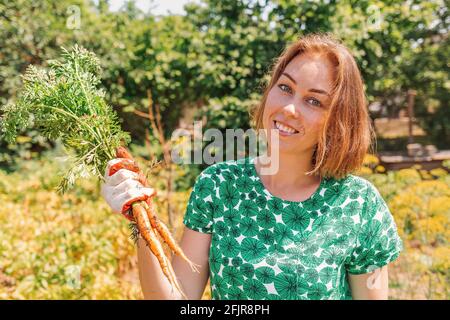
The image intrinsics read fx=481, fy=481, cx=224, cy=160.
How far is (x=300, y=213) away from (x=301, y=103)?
307 mm

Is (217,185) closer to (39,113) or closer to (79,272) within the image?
(39,113)

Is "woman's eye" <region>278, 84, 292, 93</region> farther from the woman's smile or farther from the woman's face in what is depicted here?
the woman's smile

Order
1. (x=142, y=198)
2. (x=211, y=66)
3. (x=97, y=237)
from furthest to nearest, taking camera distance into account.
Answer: (x=211, y=66)
(x=97, y=237)
(x=142, y=198)

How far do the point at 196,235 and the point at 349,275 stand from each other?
0.45m

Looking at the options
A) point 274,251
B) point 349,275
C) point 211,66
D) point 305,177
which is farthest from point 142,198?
point 211,66

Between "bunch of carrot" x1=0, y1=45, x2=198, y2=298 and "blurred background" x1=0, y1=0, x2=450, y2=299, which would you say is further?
"blurred background" x1=0, y1=0, x2=450, y2=299

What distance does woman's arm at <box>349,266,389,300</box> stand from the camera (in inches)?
52.1

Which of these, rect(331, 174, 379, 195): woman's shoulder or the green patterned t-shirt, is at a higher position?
rect(331, 174, 379, 195): woman's shoulder

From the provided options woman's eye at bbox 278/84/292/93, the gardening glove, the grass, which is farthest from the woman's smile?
the grass

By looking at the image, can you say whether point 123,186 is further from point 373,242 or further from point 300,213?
point 373,242

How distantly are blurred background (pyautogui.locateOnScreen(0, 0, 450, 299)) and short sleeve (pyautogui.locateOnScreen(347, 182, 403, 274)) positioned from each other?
1.65 meters

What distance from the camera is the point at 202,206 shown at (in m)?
1.36
